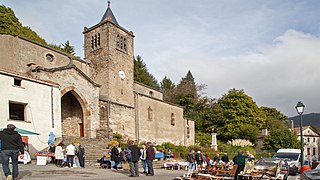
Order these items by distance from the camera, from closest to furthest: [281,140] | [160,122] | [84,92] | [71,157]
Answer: [71,157]
[84,92]
[160,122]
[281,140]

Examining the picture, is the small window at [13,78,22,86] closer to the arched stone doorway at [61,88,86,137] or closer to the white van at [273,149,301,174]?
the arched stone doorway at [61,88,86,137]

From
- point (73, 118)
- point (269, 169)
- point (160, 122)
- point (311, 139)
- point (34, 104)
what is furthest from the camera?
point (311, 139)

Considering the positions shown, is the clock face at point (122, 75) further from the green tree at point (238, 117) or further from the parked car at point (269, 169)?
the parked car at point (269, 169)

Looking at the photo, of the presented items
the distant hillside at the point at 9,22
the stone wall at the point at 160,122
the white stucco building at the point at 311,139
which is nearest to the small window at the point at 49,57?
the distant hillside at the point at 9,22

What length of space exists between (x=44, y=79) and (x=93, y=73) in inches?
417

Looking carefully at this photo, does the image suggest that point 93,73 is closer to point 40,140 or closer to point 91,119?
point 91,119

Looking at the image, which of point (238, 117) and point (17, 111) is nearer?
point (17, 111)

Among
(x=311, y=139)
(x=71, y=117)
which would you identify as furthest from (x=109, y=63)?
(x=311, y=139)

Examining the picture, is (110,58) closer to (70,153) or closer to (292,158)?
(70,153)

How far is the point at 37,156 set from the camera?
18.2 meters

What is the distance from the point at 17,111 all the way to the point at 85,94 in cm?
773

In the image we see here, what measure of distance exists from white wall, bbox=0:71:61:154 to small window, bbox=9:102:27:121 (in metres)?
0.57

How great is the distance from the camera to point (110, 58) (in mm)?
34312

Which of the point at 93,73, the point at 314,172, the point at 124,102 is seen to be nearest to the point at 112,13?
the point at 93,73
